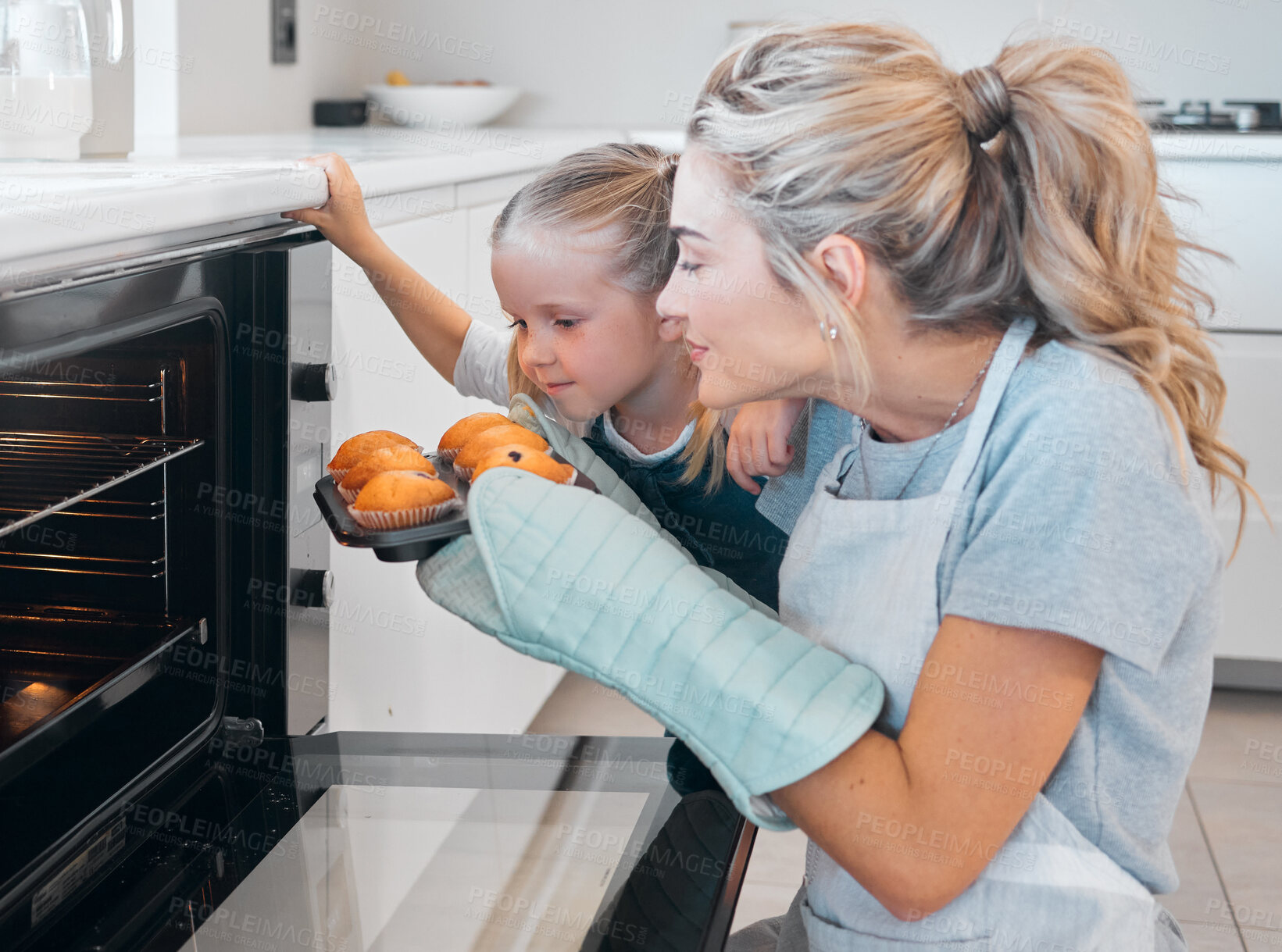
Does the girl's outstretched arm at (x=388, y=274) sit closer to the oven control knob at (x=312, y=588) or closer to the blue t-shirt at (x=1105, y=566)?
the oven control knob at (x=312, y=588)

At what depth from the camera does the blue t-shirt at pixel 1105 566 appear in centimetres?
68

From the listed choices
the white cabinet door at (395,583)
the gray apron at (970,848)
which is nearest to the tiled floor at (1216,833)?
the white cabinet door at (395,583)

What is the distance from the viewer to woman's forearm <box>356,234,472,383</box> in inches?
43.0

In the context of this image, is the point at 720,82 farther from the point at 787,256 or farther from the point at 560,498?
the point at 560,498

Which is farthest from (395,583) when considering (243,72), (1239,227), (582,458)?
(1239,227)

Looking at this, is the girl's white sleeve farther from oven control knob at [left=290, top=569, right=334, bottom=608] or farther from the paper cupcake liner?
the paper cupcake liner


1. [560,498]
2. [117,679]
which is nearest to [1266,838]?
[560,498]

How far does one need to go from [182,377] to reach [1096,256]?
0.66 meters

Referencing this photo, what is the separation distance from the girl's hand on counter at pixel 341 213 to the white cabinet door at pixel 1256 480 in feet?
6.17

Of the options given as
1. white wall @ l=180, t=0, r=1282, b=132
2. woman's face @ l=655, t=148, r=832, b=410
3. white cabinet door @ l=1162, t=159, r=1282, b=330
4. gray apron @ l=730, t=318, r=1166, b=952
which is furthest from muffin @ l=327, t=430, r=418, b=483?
white cabinet door @ l=1162, t=159, r=1282, b=330

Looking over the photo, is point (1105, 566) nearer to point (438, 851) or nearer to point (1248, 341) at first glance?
point (438, 851)

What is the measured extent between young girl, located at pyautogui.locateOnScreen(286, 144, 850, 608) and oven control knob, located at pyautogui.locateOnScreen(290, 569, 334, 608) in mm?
274

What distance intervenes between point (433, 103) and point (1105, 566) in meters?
2.09

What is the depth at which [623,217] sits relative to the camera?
1.14m
